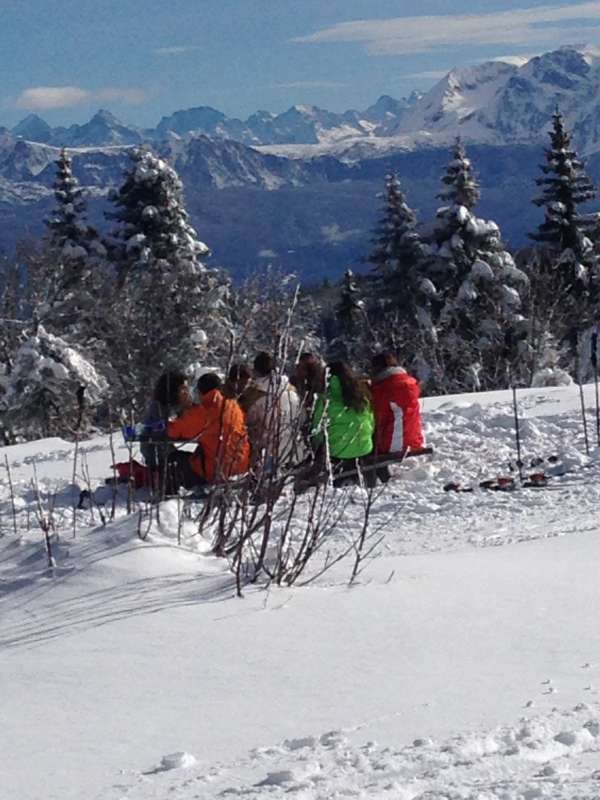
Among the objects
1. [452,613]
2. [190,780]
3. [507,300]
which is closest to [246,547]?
[452,613]

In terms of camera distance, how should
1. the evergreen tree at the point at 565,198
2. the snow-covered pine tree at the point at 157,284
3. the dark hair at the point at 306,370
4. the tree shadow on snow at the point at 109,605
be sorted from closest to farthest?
the tree shadow on snow at the point at 109,605 < the dark hair at the point at 306,370 < the snow-covered pine tree at the point at 157,284 < the evergreen tree at the point at 565,198

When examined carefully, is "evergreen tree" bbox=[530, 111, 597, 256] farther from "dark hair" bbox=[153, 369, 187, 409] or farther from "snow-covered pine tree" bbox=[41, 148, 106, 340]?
"dark hair" bbox=[153, 369, 187, 409]

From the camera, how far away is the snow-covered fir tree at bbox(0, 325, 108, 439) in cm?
2409

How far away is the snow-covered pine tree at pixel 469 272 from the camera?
29453 mm

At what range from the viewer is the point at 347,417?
949 cm

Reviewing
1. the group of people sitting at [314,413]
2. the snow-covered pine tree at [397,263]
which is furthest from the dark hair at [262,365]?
the snow-covered pine tree at [397,263]

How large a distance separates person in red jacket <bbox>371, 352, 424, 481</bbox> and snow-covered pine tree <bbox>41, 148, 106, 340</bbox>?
20.2 metres

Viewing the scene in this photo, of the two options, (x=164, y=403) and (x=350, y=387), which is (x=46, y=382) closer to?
(x=164, y=403)

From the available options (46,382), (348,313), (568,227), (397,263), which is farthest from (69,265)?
(568,227)

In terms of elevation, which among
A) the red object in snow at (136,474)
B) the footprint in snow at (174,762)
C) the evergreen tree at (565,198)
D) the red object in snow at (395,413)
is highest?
the evergreen tree at (565,198)

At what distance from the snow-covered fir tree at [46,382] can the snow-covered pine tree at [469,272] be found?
9.22 m

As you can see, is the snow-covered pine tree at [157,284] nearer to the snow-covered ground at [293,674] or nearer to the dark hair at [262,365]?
the dark hair at [262,365]

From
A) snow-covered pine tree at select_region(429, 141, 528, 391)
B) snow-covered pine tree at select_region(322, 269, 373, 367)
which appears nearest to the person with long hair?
snow-covered pine tree at select_region(429, 141, 528, 391)

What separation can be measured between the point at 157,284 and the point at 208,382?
20340 millimetres
